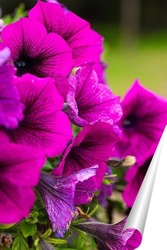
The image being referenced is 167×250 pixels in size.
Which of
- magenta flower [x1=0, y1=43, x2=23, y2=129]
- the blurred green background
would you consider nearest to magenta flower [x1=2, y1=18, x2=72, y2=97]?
magenta flower [x1=0, y1=43, x2=23, y2=129]

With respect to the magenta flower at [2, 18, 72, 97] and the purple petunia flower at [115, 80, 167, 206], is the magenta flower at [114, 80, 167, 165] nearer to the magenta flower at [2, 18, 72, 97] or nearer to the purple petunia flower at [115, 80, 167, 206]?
the purple petunia flower at [115, 80, 167, 206]

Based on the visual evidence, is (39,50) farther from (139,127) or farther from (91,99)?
(139,127)

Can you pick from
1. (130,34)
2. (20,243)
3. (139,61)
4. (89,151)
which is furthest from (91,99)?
(130,34)

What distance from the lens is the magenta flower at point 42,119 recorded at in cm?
61

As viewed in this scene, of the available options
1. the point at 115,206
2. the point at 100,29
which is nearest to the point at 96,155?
the point at 115,206

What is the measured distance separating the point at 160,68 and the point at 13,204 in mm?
8299

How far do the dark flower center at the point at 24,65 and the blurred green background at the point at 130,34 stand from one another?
635 centimetres

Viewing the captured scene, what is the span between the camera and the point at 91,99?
0.71 meters

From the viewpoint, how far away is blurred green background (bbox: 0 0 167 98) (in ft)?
27.3

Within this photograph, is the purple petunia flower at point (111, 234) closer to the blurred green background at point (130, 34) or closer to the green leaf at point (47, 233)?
the green leaf at point (47, 233)

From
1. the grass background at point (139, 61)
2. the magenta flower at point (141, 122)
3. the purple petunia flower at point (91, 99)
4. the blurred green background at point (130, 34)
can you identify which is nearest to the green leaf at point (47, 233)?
the purple petunia flower at point (91, 99)

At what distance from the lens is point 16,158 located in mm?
562

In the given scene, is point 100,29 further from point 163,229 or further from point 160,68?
point 163,229

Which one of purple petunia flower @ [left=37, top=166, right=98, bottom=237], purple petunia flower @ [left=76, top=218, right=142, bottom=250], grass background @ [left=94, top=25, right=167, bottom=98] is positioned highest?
purple petunia flower @ [left=37, top=166, right=98, bottom=237]
